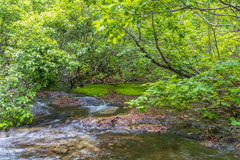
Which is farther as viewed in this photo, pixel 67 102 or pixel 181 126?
pixel 67 102

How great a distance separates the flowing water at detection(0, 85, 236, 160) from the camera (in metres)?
3.71

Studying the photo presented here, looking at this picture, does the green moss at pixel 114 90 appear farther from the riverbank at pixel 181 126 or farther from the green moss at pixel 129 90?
the riverbank at pixel 181 126

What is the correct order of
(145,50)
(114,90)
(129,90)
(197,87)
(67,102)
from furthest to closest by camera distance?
(114,90) → (129,90) → (67,102) → (145,50) → (197,87)

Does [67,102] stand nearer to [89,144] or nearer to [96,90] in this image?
[96,90]

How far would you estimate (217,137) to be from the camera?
4.41 metres

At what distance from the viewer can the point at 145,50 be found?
7473mm

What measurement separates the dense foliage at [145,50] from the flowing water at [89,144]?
2.54 feet

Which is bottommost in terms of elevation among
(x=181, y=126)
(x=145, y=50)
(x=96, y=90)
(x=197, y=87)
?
(x=181, y=126)

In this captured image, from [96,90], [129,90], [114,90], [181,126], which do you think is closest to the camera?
[181,126]

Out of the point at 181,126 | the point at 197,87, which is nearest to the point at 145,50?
the point at 181,126

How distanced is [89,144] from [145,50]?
192 inches

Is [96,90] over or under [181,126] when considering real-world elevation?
over

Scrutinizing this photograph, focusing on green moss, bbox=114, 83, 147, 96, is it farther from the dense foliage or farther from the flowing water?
the flowing water

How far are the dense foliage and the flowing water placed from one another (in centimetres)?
77
